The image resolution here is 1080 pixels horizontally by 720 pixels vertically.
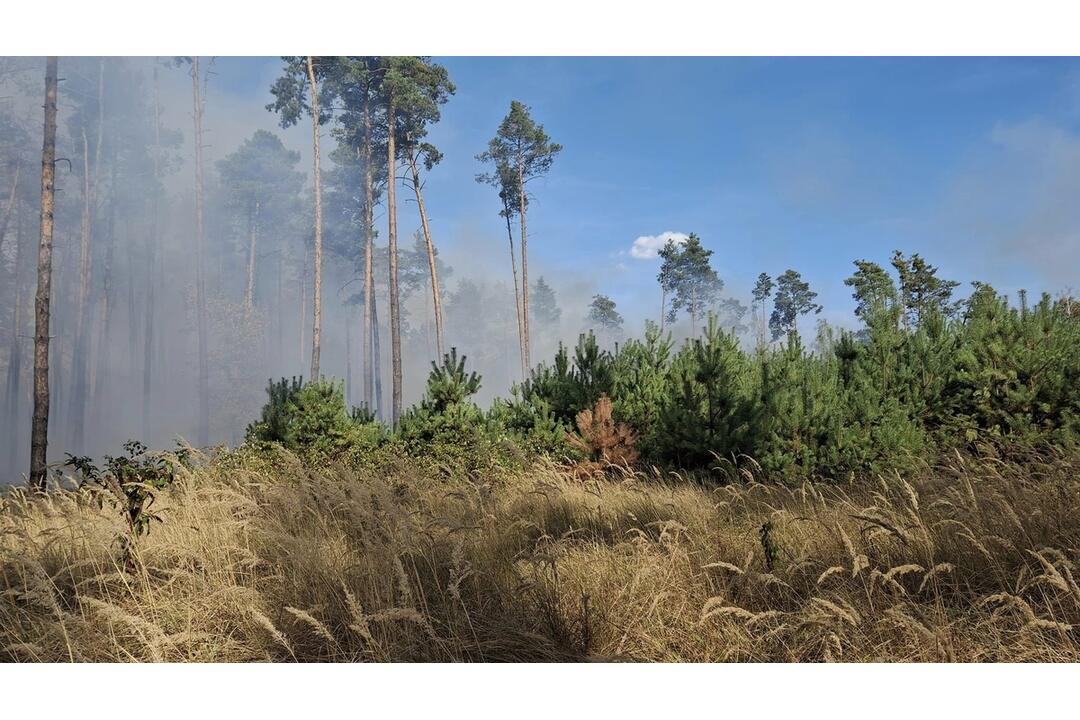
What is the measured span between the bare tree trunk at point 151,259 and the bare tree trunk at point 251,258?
3.07 metres

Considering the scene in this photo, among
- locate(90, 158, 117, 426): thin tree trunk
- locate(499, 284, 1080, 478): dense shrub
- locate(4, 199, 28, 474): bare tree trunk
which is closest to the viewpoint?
locate(499, 284, 1080, 478): dense shrub

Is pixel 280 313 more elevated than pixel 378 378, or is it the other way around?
pixel 280 313

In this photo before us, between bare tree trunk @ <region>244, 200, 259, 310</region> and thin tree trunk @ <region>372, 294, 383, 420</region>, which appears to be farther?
thin tree trunk @ <region>372, 294, 383, 420</region>

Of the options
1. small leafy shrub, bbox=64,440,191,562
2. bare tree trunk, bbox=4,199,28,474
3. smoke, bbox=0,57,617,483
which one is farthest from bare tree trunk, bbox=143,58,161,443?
small leafy shrub, bbox=64,440,191,562

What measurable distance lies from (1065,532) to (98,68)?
85.8ft

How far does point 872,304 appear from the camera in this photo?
8.57 meters

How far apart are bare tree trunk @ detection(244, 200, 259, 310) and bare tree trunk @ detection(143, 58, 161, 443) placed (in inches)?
121

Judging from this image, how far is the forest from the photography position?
307cm

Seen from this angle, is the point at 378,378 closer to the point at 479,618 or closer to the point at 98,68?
the point at 98,68

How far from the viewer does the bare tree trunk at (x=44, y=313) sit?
9.99 m

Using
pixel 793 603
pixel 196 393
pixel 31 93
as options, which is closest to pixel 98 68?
pixel 31 93

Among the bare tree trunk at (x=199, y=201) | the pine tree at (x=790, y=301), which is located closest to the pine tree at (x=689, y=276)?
the pine tree at (x=790, y=301)

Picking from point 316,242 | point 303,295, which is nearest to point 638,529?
point 316,242

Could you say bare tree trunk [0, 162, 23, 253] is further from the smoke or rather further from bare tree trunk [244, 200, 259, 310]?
bare tree trunk [244, 200, 259, 310]
